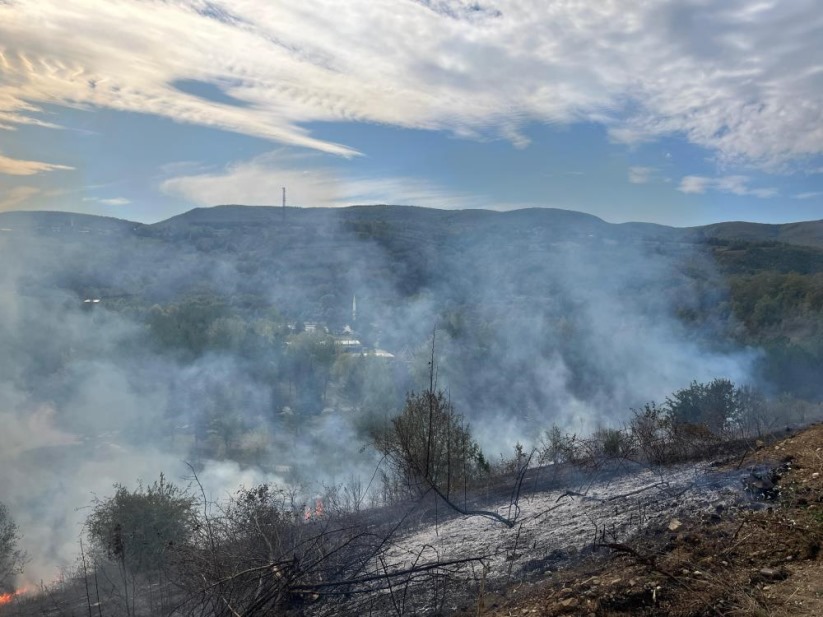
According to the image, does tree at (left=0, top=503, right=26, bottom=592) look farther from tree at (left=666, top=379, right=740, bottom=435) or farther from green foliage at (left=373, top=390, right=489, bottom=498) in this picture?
tree at (left=666, top=379, right=740, bottom=435)

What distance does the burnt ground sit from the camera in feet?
12.0

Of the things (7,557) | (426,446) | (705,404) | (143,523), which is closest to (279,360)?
(7,557)

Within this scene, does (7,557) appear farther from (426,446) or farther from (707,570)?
(707,570)

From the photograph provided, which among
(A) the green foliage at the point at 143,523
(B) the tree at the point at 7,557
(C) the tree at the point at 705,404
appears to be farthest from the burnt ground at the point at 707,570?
(B) the tree at the point at 7,557

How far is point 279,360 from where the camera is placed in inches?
1250

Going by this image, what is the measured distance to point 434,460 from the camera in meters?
11.0

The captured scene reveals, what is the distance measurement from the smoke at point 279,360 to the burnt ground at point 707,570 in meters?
11.5

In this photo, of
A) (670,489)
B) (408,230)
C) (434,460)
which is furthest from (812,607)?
(408,230)

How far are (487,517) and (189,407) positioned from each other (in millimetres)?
25450

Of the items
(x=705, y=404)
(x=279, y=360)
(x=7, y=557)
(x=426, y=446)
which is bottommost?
(x=7, y=557)

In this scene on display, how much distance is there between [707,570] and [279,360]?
95.9 feet

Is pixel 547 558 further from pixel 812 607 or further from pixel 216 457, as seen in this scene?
pixel 216 457

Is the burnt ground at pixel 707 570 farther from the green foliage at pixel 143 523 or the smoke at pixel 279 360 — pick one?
the smoke at pixel 279 360

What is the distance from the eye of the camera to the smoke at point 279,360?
24688 mm
